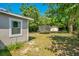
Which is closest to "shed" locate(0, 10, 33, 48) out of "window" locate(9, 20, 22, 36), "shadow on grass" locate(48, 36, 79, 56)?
"window" locate(9, 20, 22, 36)

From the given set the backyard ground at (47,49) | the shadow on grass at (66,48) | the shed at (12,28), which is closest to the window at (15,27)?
the shed at (12,28)

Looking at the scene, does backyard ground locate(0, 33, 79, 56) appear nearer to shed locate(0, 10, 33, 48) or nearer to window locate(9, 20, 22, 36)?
shed locate(0, 10, 33, 48)

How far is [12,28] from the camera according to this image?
27.5ft

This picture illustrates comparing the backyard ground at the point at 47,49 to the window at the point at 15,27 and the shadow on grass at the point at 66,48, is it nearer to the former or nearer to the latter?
the shadow on grass at the point at 66,48

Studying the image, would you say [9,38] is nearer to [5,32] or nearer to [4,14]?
[5,32]

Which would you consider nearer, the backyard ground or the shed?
the backyard ground

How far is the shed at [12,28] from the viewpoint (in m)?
7.59

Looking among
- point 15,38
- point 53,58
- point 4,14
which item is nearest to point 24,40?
point 15,38

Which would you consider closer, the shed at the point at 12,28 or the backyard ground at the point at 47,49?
the backyard ground at the point at 47,49

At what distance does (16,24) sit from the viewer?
29.0 ft

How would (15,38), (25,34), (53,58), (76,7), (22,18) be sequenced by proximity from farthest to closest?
1. (25,34)
2. (22,18)
3. (15,38)
4. (53,58)
5. (76,7)

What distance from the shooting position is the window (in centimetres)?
823

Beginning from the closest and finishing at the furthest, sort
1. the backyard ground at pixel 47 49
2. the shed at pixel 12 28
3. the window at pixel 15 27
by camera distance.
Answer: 1. the backyard ground at pixel 47 49
2. the shed at pixel 12 28
3. the window at pixel 15 27

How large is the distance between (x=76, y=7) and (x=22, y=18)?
5.09m
